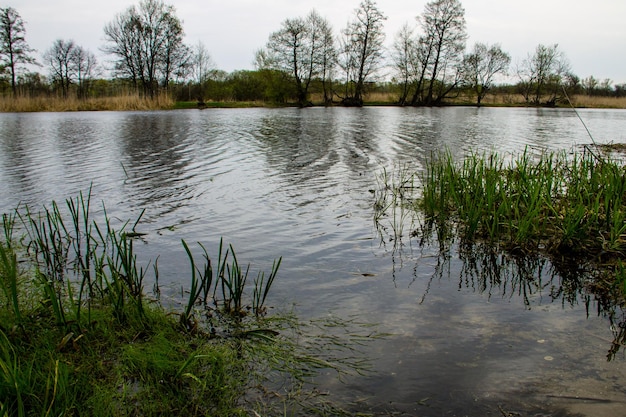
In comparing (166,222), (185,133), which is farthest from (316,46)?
(166,222)

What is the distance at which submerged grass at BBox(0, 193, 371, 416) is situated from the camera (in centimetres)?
234

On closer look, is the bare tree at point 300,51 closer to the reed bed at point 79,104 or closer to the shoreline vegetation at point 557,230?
the reed bed at point 79,104

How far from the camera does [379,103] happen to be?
199ft

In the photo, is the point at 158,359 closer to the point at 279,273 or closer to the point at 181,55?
the point at 279,273

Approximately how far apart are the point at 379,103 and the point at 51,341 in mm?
60963

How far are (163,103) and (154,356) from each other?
45.4 metres

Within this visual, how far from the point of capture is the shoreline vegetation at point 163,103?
36125 mm

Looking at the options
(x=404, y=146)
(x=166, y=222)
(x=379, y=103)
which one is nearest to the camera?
(x=166, y=222)

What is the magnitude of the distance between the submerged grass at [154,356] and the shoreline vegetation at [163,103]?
39.8m

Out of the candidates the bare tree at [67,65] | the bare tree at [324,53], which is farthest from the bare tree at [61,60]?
the bare tree at [324,53]

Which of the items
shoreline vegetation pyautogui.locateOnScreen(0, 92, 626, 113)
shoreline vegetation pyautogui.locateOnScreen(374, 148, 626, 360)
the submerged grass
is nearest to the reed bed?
shoreline vegetation pyautogui.locateOnScreen(0, 92, 626, 113)

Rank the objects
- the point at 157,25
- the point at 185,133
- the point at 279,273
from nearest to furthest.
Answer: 1. the point at 279,273
2. the point at 185,133
3. the point at 157,25

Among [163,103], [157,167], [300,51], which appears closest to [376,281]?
[157,167]

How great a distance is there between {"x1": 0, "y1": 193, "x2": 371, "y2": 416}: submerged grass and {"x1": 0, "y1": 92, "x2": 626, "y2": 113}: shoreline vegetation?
3981cm
